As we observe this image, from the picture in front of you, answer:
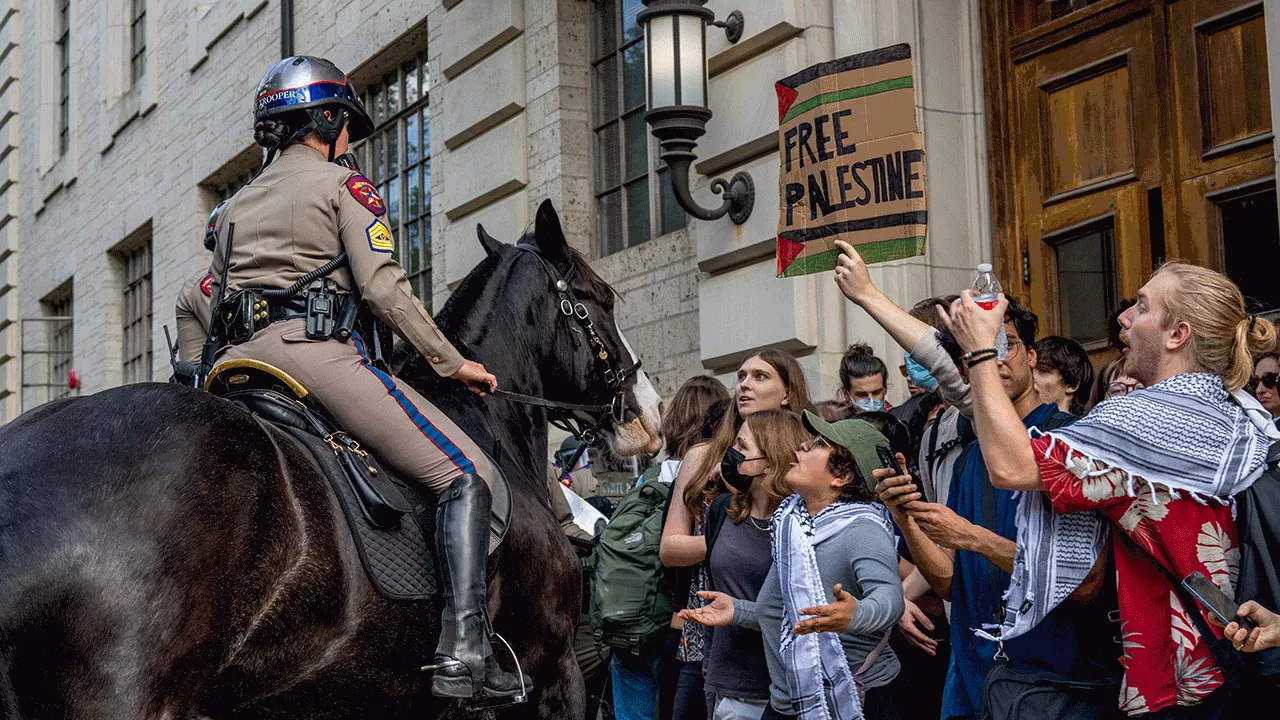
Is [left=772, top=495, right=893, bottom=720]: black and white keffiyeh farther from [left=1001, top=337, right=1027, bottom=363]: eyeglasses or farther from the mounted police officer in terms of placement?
the mounted police officer

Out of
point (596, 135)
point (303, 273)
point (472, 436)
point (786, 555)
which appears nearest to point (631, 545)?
point (472, 436)

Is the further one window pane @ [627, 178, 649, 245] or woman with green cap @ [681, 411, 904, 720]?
window pane @ [627, 178, 649, 245]

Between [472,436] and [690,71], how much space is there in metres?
3.82

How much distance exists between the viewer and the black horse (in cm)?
354

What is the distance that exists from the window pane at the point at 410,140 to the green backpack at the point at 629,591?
8094 millimetres

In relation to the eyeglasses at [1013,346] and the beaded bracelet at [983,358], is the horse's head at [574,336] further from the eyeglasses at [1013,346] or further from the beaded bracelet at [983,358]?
the beaded bracelet at [983,358]

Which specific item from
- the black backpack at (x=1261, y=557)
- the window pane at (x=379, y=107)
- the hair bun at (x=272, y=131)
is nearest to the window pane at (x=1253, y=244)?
the black backpack at (x=1261, y=557)

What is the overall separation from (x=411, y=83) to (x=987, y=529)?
10769mm

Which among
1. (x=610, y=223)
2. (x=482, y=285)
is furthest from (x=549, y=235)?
(x=610, y=223)

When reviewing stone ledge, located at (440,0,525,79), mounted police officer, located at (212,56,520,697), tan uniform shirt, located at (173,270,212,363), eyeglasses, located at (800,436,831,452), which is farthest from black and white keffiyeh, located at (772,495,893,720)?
stone ledge, located at (440,0,525,79)

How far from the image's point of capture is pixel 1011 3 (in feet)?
27.3

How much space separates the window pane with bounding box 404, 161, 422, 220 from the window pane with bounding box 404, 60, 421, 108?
676 millimetres

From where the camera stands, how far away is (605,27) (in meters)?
11.4

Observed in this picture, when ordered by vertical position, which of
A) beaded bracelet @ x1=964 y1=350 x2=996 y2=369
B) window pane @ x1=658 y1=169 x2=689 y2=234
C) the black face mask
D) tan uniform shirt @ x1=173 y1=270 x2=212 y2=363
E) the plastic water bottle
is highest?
window pane @ x1=658 y1=169 x2=689 y2=234
